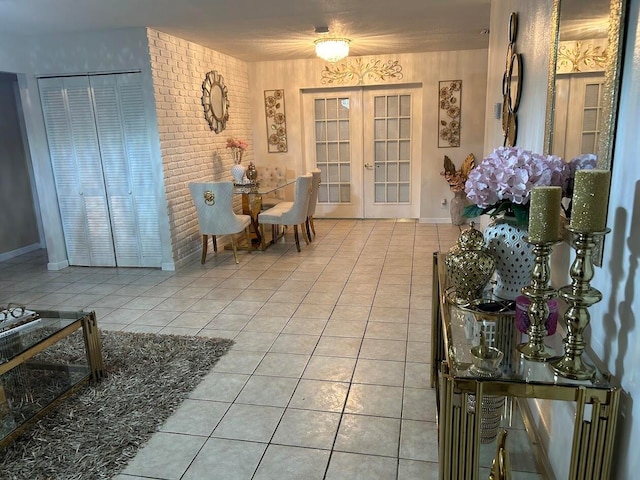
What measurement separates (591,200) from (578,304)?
281 millimetres

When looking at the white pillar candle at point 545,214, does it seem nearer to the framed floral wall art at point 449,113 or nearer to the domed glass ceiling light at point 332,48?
the domed glass ceiling light at point 332,48

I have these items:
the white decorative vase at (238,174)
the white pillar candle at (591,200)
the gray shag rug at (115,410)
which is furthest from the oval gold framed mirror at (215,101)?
the white pillar candle at (591,200)

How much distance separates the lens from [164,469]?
1.97 m

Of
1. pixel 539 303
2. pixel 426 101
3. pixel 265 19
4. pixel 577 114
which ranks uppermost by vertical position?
pixel 265 19

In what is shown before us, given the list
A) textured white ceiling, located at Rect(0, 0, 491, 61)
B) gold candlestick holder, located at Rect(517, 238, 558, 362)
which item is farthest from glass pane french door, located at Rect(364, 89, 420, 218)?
gold candlestick holder, located at Rect(517, 238, 558, 362)

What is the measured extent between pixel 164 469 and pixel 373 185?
5.76 m

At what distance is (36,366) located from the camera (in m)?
2.77

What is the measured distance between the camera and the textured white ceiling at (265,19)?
376 cm

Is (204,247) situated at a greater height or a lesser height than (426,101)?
lesser

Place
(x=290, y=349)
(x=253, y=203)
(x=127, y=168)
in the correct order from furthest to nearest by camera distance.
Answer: (x=253, y=203) < (x=127, y=168) < (x=290, y=349)

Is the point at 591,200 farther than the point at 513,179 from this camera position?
No

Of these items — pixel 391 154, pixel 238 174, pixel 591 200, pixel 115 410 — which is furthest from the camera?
pixel 391 154

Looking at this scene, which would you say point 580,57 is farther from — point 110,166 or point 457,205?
point 457,205

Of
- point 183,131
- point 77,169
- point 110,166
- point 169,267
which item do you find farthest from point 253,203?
point 77,169
